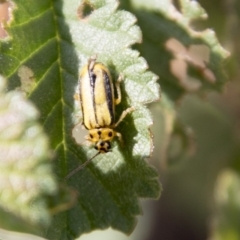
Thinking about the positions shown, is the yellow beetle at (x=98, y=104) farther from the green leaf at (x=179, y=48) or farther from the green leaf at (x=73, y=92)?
the green leaf at (x=179, y=48)

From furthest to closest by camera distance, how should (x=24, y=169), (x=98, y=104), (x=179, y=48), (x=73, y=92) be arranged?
(x=179, y=48) < (x=98, y=104) < (x=73, y=92) < (x=24, y=169)

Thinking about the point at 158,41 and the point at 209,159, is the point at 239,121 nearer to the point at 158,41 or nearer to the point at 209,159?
the point at 209,159

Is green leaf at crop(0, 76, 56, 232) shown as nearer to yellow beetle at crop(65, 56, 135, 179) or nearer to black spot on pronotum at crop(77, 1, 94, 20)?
yellow beetle at crop(65, 56, 135, 179)

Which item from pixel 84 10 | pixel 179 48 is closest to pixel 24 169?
pixel 84 10

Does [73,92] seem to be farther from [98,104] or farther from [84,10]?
[84,10]

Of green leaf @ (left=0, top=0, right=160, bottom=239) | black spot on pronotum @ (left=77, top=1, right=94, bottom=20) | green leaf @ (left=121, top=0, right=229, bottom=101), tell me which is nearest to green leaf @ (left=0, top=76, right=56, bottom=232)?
green leaf @ (left=0, top=0, right=160, bottom=239)

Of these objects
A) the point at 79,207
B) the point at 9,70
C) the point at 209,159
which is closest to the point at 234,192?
the point at 209,159

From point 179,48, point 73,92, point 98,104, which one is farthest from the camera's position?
point 179,48

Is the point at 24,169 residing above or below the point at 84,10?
above

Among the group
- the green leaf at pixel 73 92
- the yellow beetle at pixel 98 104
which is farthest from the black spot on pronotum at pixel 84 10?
the yellow beetle at pixel 98 104
